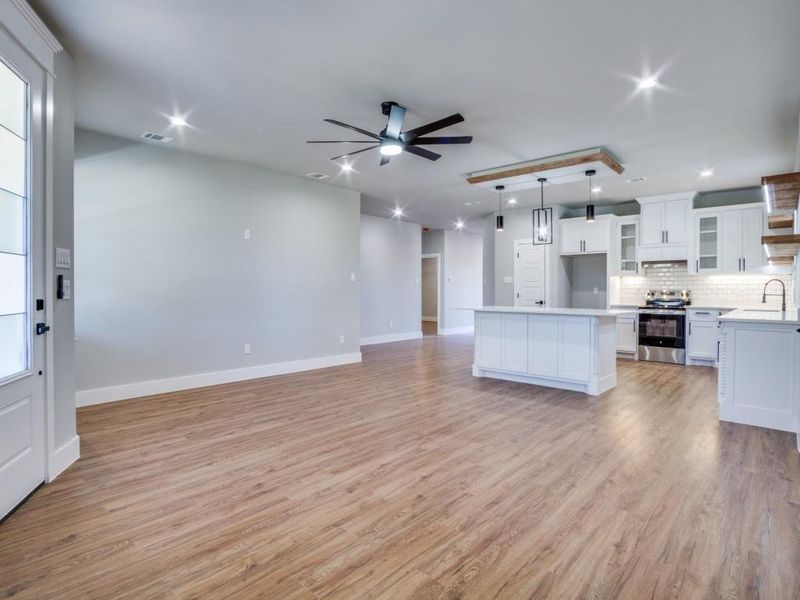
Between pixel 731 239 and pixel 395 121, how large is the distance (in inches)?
227

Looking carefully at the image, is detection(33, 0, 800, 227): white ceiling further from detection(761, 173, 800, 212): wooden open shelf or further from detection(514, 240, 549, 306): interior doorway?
detection(514, 240, 549, 306): interior doorway

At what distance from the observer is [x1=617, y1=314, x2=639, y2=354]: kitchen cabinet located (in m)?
7.05

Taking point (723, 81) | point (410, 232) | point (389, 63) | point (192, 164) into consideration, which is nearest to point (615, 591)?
point (389, 63)

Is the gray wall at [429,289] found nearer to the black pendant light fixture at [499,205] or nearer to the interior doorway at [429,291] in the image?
the interior doorway at [429,291]

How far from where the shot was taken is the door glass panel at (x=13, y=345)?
2.27 meters

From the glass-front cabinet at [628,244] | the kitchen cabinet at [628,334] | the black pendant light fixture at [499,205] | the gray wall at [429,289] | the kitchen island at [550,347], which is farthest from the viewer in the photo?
the gray wall at [429,289]

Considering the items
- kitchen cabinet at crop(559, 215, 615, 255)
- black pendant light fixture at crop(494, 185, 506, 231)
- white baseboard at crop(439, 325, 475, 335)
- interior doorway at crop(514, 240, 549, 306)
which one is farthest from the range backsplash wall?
white baseboard at crop(439, 325, 475, 335)

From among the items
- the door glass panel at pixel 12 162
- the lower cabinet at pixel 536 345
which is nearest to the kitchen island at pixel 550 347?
the lower cabinet at pixel 536 345

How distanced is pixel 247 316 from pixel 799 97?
5866mm

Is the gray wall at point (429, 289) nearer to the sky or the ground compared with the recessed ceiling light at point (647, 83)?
nearer to the ground

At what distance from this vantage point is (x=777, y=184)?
9.36 feet

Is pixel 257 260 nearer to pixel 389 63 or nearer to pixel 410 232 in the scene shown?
pixel 389 63

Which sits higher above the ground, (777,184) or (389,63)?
(389,63)

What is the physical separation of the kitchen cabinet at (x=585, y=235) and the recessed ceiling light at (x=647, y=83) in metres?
4.26
